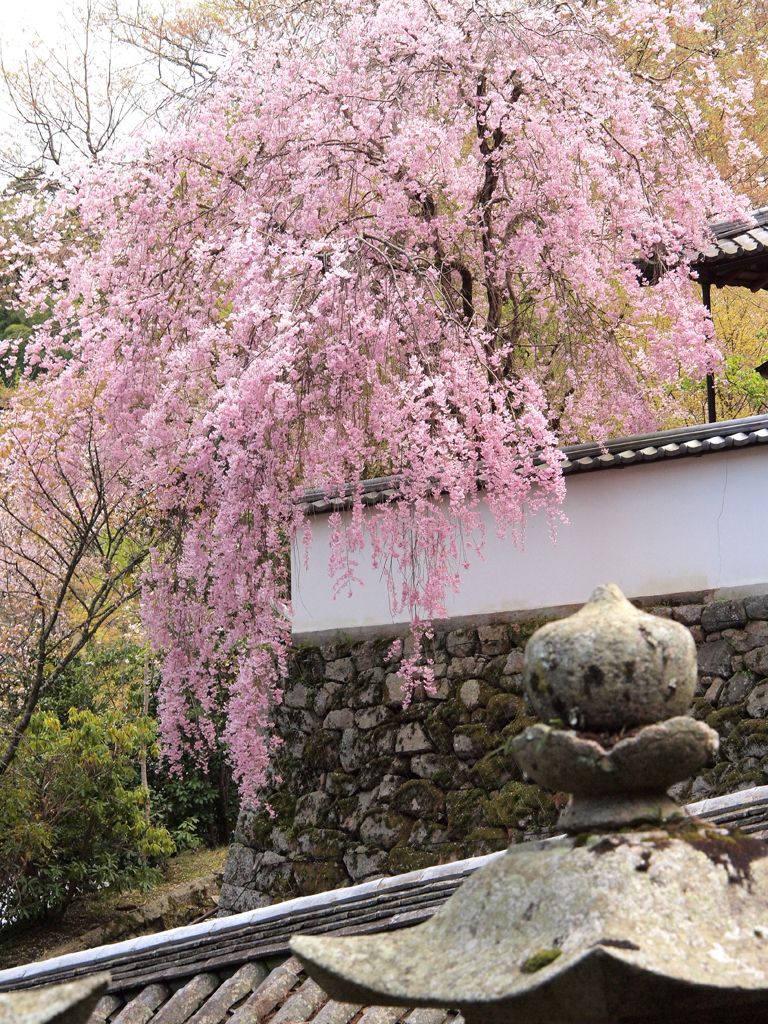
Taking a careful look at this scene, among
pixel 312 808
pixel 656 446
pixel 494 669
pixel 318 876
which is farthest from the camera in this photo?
pixel 312 808

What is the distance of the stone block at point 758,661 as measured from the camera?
7.04m

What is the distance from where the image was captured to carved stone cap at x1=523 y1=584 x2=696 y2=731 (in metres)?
1.65

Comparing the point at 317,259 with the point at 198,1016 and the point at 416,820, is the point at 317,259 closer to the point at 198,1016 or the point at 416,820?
the point at 416,820

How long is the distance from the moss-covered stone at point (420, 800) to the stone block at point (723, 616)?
2.35 metres

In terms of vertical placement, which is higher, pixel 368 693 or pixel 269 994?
pixel 368 693

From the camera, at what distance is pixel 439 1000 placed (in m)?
1.51

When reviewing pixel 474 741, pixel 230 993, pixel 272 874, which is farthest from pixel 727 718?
pixel 230 993

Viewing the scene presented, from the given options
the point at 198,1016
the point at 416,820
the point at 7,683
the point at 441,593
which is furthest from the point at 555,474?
the point at 7,683

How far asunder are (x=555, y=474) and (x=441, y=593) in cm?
112

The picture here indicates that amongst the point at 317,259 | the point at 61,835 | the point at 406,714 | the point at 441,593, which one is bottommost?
the point at 61,835

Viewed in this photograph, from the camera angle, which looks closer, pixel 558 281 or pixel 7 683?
pixel 558 281

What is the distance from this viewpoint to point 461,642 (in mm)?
8289

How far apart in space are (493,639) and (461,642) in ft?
0.95

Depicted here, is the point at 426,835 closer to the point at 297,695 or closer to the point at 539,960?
the point at 297,695
